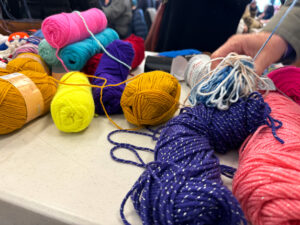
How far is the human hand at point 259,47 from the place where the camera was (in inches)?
27.1

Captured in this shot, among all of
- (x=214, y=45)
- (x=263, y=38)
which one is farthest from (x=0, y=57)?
(x=214, y=45)

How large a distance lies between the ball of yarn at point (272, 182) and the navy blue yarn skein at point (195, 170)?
50 millimetres

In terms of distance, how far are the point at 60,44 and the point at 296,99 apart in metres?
0.85

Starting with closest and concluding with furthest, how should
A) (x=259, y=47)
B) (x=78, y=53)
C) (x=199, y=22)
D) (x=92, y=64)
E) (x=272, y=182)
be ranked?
(x=272, y=182), (x=259, y=47), (x=78, y=53), (x=92, y=64), (x=199, y=22)

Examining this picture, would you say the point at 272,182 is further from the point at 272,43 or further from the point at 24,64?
the point at 24,64

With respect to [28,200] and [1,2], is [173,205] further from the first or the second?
[1,2]

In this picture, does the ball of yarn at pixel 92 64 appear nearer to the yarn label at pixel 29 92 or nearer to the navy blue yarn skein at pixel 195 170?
the yarn label at pixel 29 92

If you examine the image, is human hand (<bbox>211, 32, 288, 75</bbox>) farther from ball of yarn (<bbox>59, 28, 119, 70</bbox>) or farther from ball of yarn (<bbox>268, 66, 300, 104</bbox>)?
ball of yarn (<bbox>59, 28, 119, 70</bbox>)

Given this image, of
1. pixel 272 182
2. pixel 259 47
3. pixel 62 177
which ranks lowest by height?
pixel 62 177

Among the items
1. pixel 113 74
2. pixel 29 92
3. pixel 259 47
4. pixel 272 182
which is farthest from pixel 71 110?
pixel 259 47

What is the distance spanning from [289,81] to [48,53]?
89cm

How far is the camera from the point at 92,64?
0.94 metres

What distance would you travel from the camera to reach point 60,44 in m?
0.79

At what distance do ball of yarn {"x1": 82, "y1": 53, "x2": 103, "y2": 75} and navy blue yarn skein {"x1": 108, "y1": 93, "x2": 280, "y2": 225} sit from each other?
0.45 metres
